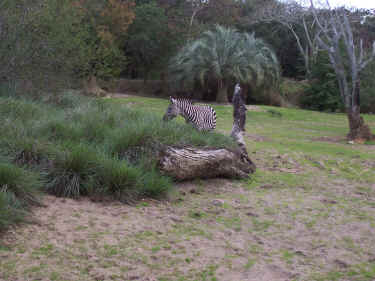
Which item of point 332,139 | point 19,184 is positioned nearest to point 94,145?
point 19,184

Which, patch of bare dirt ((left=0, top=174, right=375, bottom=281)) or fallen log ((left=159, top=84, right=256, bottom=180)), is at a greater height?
fallen log ((left=159, top=84, right=256, bottom=180))

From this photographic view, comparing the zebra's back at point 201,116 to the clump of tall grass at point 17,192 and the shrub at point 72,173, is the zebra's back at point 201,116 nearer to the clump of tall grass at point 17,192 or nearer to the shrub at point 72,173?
the shrub at point 72,173

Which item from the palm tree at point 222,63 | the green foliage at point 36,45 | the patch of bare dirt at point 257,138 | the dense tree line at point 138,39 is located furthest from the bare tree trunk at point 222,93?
the green foliage at point 36,45

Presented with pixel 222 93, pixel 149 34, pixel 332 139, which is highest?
pixel 149 34

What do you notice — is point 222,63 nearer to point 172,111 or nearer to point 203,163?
point 172,111

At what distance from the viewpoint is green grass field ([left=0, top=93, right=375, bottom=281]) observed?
4.34 m

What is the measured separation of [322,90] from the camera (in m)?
32.3

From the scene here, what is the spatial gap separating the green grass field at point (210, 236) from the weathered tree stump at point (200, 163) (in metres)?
0.19

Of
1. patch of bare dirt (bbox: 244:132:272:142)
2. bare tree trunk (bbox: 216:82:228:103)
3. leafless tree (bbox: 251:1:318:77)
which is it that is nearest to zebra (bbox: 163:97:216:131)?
patch of bare dirt (bbox: 244:132:272:142)

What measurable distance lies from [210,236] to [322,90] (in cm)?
2899

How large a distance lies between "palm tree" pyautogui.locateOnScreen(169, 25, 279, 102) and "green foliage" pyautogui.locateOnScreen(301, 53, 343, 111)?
4.95 meters

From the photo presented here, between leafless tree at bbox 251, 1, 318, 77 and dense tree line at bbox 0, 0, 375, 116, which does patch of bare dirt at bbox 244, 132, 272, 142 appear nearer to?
dense tree line at bbox 0, 0, 375, 116

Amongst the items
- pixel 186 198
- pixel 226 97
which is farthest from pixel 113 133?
pixel 226 97

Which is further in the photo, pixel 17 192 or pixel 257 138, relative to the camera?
pixel 257 138
